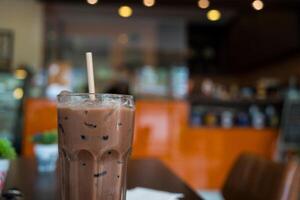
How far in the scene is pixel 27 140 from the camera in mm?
3621

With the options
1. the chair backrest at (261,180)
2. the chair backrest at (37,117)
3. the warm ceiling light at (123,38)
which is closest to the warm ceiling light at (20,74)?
the chair backrest at (37,117)

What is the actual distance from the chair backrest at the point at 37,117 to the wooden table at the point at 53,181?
187 cm

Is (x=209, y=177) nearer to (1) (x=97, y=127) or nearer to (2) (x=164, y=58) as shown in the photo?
(2) (x=164, y=58)

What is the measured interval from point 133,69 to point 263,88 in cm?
260

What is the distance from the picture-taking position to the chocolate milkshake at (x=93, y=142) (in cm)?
80

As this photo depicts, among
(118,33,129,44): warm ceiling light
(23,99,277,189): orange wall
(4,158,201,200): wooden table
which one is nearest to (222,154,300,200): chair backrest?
(4,158,201,200): wooden table

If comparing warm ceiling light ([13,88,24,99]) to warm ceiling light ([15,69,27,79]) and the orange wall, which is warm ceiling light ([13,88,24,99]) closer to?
warm ceiling light ([15,69,27,79])

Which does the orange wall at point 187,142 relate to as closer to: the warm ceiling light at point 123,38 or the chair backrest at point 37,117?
the chair backrest at point 37,117

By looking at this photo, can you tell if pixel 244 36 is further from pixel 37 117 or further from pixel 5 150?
pixel 5 150

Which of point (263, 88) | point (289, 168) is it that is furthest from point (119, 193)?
point (263, 88)

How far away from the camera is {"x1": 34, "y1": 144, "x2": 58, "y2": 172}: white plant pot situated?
159 centimetres

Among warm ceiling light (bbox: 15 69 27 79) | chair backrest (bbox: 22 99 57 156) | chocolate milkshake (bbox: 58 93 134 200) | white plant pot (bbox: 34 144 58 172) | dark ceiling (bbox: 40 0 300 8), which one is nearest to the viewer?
chocolate milkshake (bbox: 58 93 134 200)

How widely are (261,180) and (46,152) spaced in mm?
883

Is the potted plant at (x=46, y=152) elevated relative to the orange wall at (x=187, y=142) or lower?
elevated
